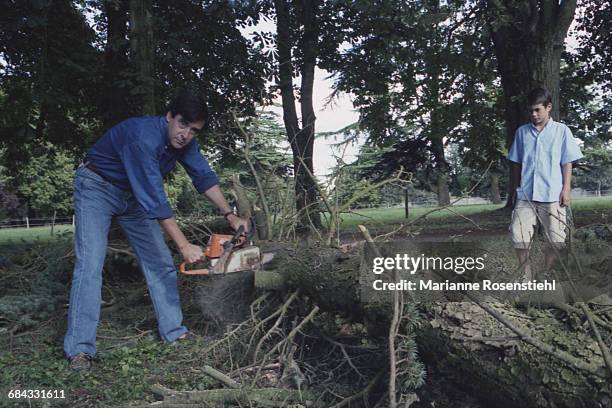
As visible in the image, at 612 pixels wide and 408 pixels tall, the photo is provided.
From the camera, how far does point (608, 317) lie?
2.27m

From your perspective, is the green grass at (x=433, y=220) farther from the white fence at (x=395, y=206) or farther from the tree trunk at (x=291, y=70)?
the tree trunk at (x=291, y=70)

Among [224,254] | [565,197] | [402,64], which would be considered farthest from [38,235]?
[402,64]

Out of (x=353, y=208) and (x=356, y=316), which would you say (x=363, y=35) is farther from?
(x=356, y=316)

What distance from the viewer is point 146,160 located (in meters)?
3.30

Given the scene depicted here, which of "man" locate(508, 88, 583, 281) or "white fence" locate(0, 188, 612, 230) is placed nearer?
"man" locate(508, 88, 583, 281)

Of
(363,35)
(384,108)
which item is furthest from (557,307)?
(384,108)

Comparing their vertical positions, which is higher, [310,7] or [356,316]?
[310,7]

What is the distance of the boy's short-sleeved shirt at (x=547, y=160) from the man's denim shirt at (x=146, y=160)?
2.31 metres

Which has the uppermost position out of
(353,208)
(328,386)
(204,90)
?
(204,90)

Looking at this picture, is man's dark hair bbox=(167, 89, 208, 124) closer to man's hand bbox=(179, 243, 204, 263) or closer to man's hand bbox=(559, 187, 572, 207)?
man's hand bbox=(179, 243, 204, 263)

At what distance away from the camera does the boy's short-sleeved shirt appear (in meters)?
4.05

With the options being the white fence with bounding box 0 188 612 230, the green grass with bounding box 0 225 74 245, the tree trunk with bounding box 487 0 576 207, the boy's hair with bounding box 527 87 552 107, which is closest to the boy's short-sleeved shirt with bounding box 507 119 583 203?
the boy's hair with bounding box 527 87 552 107

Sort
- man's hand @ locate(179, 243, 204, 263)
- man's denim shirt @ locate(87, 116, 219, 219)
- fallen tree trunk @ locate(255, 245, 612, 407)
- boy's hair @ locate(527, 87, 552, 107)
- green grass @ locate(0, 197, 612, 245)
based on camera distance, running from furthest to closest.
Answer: green grass @ locate(0, 197, 612, 245), boy's hair @ locate(527, 87, 552, 107), man's denim shirt @ locate(87, 116, 219, 219), man's hand @ locate(179, 243, 204, 263), fallen tree trunk @ locate(255, 245, 612, 407)

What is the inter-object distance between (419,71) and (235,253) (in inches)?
452
